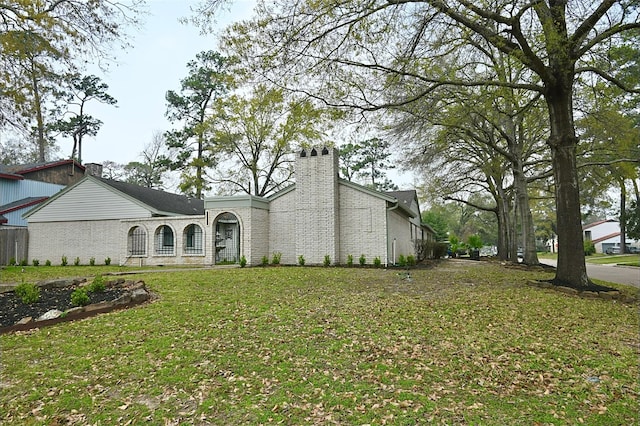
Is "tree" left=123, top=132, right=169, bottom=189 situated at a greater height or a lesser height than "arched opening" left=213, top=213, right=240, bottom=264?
greater

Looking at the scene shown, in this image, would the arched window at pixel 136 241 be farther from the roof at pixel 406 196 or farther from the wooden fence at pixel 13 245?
the roof at pixel 406 196

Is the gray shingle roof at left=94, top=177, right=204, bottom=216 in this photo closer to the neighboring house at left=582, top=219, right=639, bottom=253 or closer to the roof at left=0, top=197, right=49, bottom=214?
the roof at left=0, top=197, right=49, bottom=214

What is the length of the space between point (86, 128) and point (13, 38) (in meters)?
24.1

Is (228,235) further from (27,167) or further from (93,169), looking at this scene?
(27,167)

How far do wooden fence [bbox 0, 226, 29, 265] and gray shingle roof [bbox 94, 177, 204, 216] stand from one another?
16.8ft

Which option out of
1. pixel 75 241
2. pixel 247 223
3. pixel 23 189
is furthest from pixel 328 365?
pixel 23 189

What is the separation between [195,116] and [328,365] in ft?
87.6

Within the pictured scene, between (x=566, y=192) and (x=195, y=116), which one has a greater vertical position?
(x=195, y=116)

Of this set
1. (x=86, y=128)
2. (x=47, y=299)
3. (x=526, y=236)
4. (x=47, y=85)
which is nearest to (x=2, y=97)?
(x=47, y=85)

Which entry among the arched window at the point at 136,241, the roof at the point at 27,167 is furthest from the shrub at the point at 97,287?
the roof at the point at 27,167

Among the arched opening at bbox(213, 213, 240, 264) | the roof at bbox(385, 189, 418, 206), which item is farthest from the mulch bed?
the roof at bbox(385, 189, 418, 206)

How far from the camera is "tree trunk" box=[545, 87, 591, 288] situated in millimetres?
8523

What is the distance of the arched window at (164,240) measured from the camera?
17.1 metres

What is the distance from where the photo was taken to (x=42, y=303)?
645cm
